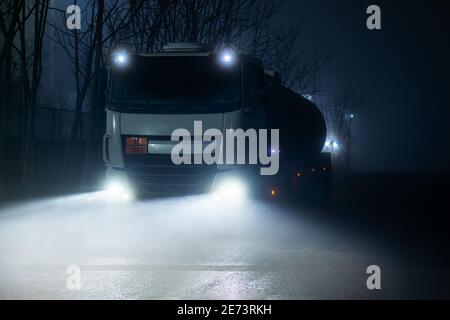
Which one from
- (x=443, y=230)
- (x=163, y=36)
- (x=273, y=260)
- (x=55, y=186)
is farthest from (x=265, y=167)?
(x=163, y=36)

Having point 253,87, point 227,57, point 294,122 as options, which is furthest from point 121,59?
point 294,122

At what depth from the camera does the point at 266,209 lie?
16.6 meters

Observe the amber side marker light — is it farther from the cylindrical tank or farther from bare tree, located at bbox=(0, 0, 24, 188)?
bare tree, located at bbox=(0, 0, 24, 188)

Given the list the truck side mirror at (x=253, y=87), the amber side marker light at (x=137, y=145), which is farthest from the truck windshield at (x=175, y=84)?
the amber side marker light at (x=137, y=145)

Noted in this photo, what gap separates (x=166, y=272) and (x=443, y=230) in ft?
25.0

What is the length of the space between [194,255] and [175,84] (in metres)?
5.18

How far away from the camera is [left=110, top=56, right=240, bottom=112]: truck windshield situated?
1517 cm

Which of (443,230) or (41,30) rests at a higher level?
(41,30)

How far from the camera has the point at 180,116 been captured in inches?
593

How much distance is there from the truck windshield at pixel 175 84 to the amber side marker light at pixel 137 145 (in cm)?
65

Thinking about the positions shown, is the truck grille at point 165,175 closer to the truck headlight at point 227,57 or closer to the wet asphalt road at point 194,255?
the wet asphalt road at point 194,255

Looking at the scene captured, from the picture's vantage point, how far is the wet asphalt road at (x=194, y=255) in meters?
8.29

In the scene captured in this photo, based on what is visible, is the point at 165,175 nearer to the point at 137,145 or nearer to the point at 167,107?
the point at 137,145
